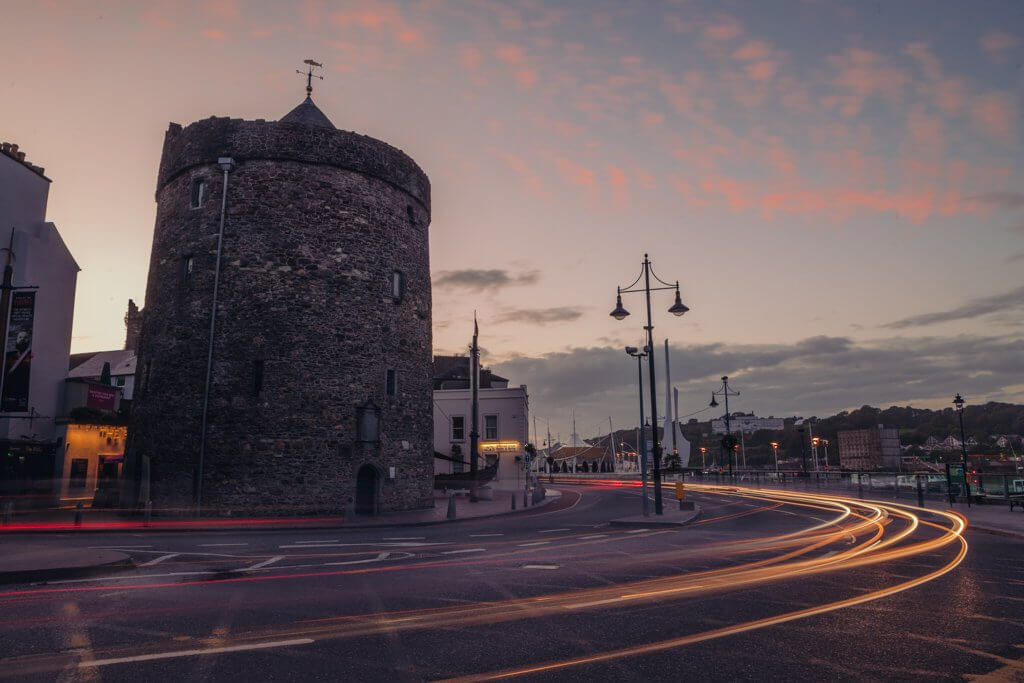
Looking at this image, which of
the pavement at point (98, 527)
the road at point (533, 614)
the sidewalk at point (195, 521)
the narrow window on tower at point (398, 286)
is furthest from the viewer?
the narrow window on tower at point (398, 286)

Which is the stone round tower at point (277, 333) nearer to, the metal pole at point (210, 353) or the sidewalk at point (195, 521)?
the metal pole at point (210, 353)

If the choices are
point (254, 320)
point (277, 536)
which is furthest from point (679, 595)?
point (254, 320)

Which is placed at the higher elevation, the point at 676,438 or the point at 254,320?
the point at 254,320

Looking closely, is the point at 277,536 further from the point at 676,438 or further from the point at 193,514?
the point at 676,438

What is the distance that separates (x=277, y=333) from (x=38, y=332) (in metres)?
18.2

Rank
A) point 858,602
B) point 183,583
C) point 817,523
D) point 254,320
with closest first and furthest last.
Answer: point 858,602 → point 183,583 → point 817,523 → point 254,320

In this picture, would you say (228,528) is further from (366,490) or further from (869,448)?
(869,448)

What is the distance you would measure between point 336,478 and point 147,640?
66.2 ft

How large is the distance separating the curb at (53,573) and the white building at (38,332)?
22.5m

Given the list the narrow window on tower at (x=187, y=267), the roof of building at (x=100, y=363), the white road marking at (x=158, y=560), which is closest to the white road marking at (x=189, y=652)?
the white road marking at (x=158, y=560)

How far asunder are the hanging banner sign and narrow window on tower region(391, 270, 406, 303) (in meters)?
14.7

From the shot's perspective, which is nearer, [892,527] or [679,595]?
[679,595]

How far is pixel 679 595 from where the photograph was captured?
29.2 ft

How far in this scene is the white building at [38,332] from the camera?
31.6m
